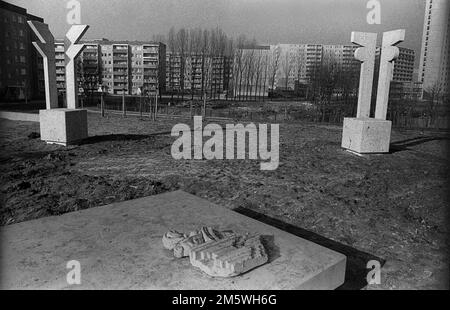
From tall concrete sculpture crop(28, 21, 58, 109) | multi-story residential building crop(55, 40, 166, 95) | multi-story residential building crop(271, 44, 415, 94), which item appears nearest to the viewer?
tall concrete sculpture crop(28, 21, 58, 109)

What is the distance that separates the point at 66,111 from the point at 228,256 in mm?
8486

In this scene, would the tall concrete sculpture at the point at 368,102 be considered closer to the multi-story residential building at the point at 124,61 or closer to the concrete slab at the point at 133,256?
the concrete slab at the point at 133,256

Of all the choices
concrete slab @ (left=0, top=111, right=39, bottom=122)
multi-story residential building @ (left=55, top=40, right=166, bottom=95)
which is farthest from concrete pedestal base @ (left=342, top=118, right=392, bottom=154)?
multi-story residential building @ (left=55, top=40, right=166, bottom=95)

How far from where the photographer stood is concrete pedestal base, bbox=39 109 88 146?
396 inches

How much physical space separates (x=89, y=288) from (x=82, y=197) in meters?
4.12

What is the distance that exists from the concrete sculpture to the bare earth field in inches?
60.6

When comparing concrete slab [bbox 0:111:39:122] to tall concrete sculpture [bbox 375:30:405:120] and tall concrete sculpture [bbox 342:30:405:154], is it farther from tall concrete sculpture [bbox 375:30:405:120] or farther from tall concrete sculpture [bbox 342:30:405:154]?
tall concrete sculpture [bbox 375:30:405:120]

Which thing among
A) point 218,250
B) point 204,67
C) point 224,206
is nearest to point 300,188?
point 224,206

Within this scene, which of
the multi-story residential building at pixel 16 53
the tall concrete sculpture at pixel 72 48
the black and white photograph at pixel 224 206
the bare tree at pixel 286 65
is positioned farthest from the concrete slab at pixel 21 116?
the bare tree at pixel 286 65

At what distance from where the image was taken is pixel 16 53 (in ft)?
183
